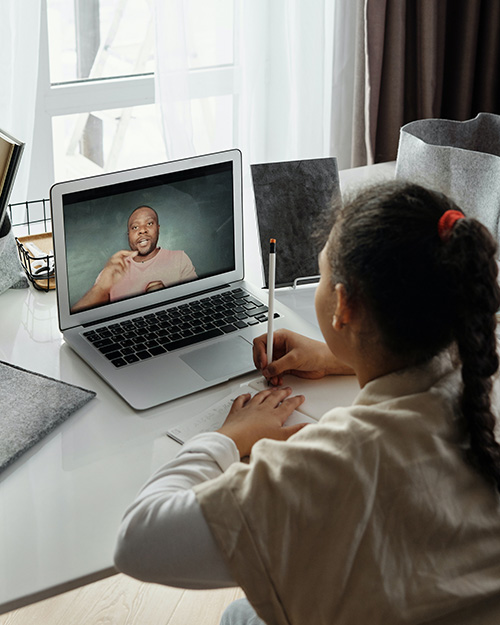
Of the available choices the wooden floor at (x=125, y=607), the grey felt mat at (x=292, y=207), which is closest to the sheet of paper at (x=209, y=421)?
the grey felt mat at (x=292, y=207)

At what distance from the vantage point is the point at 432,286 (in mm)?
732

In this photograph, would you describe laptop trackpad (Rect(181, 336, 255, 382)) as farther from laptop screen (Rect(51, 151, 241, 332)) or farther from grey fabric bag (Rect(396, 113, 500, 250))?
grey fabric bag (Rect(396, 113, 500, 250))

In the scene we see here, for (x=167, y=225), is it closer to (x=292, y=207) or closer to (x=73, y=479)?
(x=292, y=207)

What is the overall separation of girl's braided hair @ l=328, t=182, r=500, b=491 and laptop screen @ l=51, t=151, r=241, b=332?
1.58ft

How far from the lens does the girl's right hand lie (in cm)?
111

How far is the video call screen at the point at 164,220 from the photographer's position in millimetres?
1146

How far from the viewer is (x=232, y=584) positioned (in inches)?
29.1

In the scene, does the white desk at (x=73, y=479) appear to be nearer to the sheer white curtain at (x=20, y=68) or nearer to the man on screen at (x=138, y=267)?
the man on screen at (x=138, y=267)

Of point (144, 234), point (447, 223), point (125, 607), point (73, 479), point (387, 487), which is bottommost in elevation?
point (125, 607)

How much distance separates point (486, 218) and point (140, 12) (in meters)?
1.28

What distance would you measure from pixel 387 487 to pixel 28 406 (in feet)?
1.79

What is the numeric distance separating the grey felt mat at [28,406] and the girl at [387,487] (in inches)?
9.5

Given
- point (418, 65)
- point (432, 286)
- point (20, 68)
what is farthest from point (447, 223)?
point (418, 65)

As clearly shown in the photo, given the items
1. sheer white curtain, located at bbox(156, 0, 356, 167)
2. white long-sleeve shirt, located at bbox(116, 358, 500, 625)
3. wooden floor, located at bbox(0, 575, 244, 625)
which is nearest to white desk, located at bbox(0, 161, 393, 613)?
white long-sleeve shirt, located at bbox(116, 358, 500, 625)
